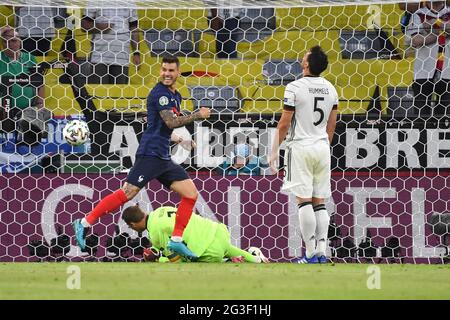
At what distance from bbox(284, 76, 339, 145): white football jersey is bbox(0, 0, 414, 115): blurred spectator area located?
1.79 meters

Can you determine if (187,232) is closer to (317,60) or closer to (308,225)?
(308,225)

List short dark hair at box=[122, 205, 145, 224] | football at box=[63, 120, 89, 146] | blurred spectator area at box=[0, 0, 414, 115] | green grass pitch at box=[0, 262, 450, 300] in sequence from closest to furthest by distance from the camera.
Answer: green grass pitch at box=[0, 262, 450, 300]
short dark hair at box=[122, 205, 145, 224]
football at box=[63, 120, 89, 146]
blurred spectator area at box=[0, 0, 414, 115]

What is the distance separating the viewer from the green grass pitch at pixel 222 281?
18.6 feet

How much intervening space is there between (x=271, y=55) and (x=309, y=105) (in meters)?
2.75

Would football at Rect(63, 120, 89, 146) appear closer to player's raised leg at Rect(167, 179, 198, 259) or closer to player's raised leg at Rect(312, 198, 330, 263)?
player's raised leg at Rect(167, 179, 198, 259)

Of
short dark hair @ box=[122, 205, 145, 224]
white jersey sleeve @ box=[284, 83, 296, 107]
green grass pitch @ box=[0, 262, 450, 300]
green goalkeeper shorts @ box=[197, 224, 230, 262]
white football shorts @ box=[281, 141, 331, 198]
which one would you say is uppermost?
white jersey sleeve @ box=[284, 83, 296, 107]

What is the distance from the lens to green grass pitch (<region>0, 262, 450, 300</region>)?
18.6ft

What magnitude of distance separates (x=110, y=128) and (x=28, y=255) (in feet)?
4.27

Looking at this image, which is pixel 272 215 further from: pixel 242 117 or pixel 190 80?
pixel 190 80

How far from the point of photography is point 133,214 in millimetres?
8648

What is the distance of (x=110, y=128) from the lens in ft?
31.2

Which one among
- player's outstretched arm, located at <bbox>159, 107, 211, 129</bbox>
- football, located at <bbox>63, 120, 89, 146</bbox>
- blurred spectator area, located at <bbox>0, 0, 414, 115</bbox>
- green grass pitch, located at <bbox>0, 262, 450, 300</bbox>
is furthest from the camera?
blurred spectator area, located at <bbox>0, 0, 414, 115</bbox>

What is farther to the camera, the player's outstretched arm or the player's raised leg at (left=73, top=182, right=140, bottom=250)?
the player's raised leg at (left=73, top=182, right=140, bottom=250)

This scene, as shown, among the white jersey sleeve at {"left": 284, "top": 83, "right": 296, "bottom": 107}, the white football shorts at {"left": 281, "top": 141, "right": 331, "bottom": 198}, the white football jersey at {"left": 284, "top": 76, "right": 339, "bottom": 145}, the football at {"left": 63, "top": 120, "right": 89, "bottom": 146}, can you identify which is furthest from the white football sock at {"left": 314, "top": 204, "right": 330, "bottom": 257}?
the football at {"left": 63, "top": 120, "right": 89, "bottom": 146}
